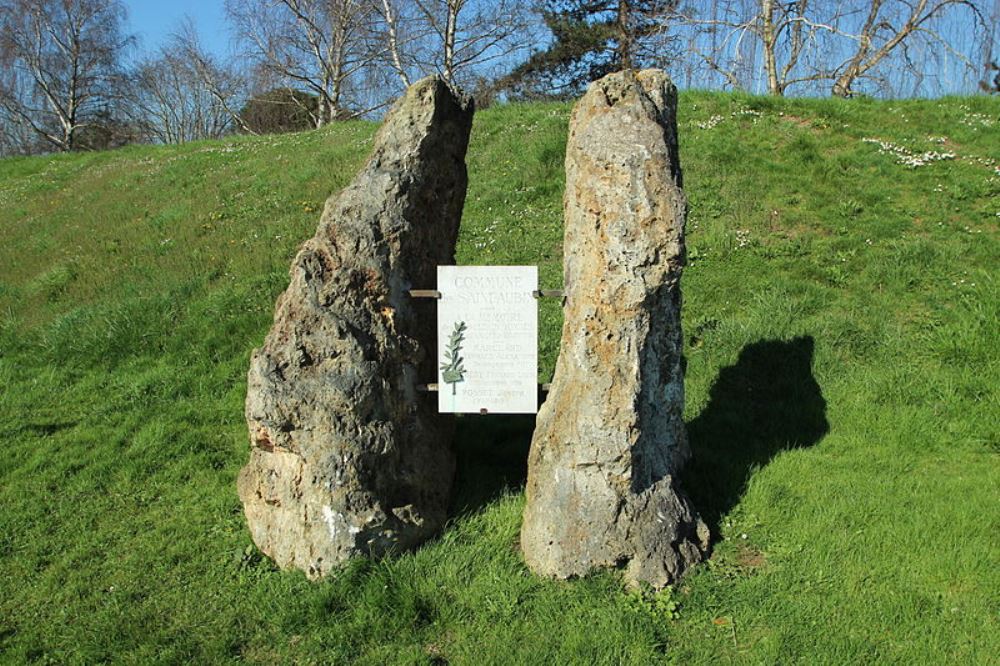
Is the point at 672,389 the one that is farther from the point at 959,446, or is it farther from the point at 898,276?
the point at 898,276

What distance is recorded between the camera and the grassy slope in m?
4.32

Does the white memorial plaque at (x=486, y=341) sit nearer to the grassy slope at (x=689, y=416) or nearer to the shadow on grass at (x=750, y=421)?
the grassy slope at (x=689, y=416)

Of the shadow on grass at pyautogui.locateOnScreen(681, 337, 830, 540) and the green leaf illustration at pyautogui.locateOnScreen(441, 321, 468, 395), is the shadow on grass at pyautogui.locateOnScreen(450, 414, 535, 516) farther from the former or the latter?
the shadow on grass at pyautogui.locateOnScreen(681, 337, 830, 540)

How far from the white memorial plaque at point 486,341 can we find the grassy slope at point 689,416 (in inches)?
37.2

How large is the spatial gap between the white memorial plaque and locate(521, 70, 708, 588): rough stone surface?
0.37m

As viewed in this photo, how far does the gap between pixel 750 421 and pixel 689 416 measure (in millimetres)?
592

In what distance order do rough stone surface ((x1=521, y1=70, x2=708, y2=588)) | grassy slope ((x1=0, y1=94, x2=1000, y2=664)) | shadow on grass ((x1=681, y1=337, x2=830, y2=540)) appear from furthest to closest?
shadow on grass ((x1=681, y1=337, x2=830, y2=540)) < rough stone surface ((x1=521, y1=70, x2=708, y2=588)) < grassy slope ((x1=0, y1=94, x2=1000, y2=664))

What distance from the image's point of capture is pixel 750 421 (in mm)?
6875

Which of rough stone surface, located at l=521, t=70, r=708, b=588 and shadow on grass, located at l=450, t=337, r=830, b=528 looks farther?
shadow on grass, located at l=450, t=337, r=830, b=528

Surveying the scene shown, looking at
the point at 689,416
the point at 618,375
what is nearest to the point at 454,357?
the point at 618,375

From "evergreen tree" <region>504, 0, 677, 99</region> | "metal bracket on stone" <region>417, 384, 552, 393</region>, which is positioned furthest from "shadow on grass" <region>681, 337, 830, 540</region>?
"evergreen tree" <region>504, 0, 677, 99</region>

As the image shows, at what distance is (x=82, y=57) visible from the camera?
40156 mm

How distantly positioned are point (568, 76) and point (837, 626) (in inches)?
1023

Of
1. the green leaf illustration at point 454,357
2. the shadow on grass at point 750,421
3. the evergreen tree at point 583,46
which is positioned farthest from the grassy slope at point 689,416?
the evergreen tree at point 583,46
